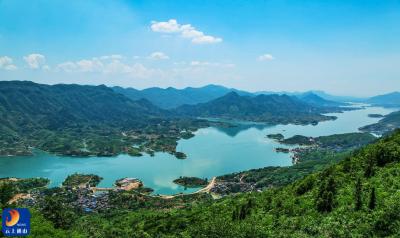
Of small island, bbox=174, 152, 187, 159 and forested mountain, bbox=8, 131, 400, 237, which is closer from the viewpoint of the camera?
forested mountain, bbox=8, 131, 400, 237

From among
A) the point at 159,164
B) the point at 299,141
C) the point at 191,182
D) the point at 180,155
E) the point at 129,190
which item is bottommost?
the point at 159,164

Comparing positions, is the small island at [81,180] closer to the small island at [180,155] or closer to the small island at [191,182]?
the small island at [191,182]

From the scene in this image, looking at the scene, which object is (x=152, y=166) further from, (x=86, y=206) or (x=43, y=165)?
(x=86, y=206)

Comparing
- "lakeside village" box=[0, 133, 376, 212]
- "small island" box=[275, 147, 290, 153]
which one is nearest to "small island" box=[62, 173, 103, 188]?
"lakeside village" box=[0, 133, 376, 212]

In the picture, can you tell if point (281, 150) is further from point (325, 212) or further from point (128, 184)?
point (325, 212)

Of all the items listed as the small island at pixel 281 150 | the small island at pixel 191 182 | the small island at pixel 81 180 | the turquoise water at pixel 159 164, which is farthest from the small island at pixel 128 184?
the small island at pixel 281 150

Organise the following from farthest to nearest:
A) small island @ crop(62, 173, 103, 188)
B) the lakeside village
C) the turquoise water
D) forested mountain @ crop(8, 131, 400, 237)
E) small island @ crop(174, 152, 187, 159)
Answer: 1. small island @ crop(174, 152, 187, 159)
2. the turquoise water
3. small island @ crop(62, 173, 103, 188)
4. the lakeside village
5. forested mountain @ crop(8, 131, 400, 237)

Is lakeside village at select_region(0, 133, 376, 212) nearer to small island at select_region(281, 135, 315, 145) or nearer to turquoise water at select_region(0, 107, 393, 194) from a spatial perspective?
turquoise water at select_region(0, 107, 393, 194)

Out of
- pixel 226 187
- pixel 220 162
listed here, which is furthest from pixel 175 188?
pixel 220 162

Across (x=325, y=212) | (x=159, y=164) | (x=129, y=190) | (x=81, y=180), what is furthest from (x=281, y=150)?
(x=325, y=212)
